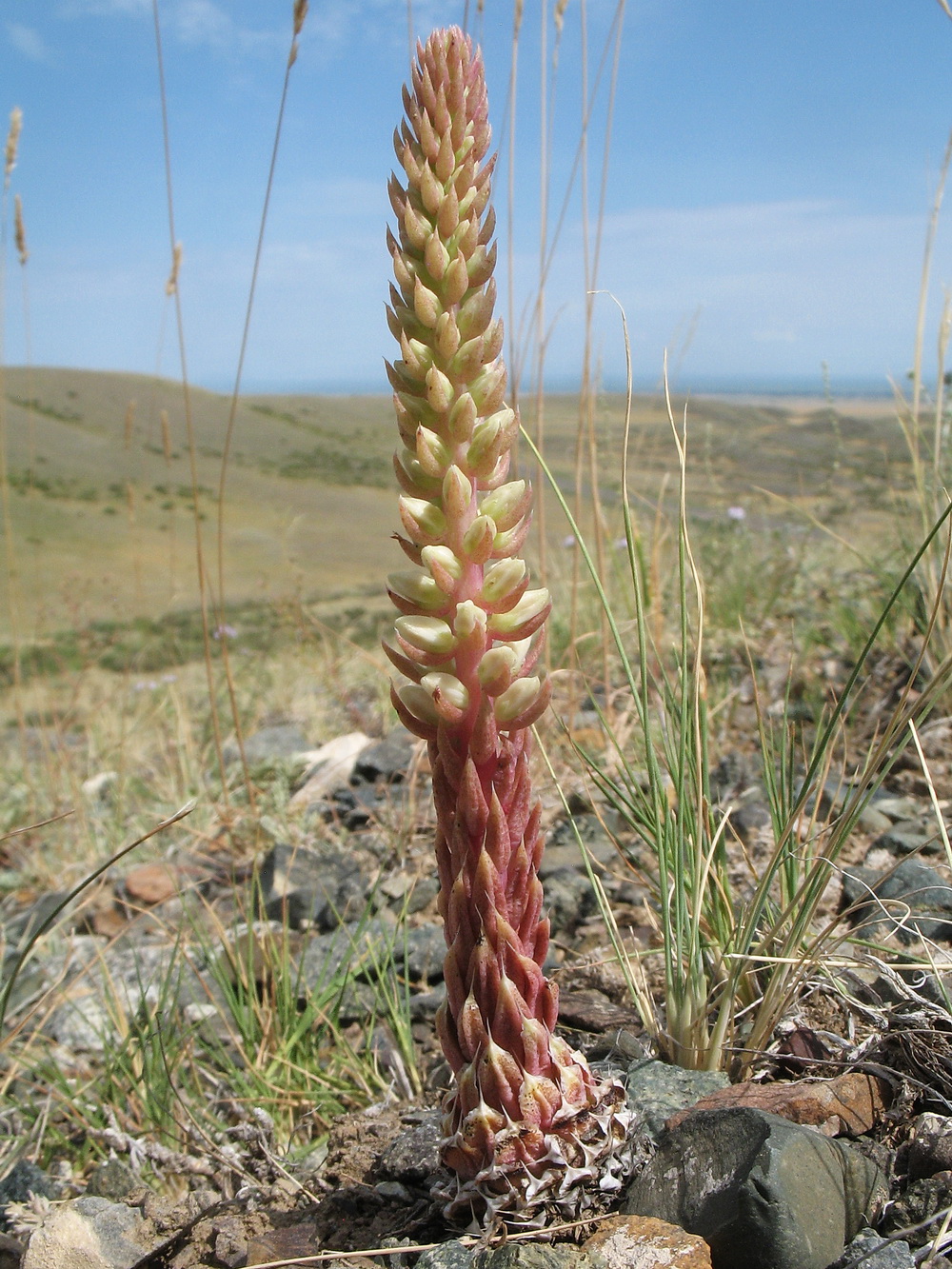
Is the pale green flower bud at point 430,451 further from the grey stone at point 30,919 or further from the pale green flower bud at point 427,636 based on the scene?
the grey stone at point 30,919

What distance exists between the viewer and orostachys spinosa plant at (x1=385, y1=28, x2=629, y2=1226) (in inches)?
45.2

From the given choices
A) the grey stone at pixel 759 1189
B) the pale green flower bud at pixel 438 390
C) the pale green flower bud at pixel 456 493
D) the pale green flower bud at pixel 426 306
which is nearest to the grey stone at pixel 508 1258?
the grey stone at pixel 759 1189

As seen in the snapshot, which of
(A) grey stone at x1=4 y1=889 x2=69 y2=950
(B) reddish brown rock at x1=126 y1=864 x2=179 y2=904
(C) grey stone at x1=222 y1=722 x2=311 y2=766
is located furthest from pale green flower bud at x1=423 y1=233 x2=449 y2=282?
(C) grey stone at x1=222 y1=722 x2=311 y2=766

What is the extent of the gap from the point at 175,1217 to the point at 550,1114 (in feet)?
2.99

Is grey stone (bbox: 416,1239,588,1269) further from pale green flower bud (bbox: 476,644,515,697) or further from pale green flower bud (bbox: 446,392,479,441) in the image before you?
pale green flower bud (bbox: 446,392,479,441)

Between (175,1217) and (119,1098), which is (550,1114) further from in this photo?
(119,1098)

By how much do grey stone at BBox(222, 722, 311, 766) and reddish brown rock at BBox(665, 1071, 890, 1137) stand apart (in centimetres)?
352

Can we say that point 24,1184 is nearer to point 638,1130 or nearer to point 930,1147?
point 638,1130

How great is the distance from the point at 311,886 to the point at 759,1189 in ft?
7.05

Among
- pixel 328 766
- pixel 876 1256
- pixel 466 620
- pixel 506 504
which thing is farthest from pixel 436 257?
pixel 328 766

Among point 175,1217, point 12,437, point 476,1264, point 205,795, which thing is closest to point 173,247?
point 205,795

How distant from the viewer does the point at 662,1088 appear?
154 centimetres

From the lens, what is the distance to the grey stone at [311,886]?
9.98ft

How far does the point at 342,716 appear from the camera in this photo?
5.43 meters
